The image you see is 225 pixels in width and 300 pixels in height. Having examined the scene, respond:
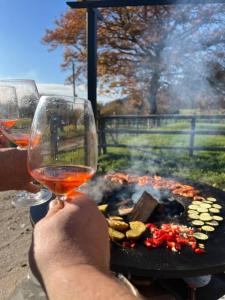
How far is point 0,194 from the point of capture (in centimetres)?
491

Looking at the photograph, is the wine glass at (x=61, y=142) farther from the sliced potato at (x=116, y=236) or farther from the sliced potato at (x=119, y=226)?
the sliced potato at (x=119, y=226)

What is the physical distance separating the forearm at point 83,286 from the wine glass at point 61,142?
25cm

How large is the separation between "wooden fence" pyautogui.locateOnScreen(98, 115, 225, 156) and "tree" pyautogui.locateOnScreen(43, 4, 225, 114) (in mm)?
1095

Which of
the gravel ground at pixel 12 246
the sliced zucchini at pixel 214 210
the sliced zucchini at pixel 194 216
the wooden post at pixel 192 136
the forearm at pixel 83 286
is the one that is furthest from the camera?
the wooden post at pixel 192 136

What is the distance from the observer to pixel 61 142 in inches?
38.4

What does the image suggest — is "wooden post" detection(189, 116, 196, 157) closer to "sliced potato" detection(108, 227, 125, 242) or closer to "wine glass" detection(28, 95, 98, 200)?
"sliced potato" detection(108, 227, 125, 242)

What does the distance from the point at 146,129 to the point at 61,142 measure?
7670 mm

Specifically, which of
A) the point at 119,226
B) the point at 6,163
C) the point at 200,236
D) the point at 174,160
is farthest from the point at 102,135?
the point at 6,163

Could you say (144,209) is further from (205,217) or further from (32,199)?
(32,199)

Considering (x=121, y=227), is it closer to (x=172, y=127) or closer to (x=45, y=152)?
(x=45, y=152)

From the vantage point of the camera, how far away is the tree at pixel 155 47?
27.2 ft

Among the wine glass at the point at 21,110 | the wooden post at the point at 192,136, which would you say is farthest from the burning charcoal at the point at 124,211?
the wooden post at the point at 192,136

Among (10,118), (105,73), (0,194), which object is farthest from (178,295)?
(105,73)

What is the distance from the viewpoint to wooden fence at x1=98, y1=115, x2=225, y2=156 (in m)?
7.46
